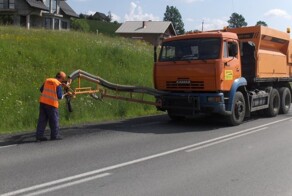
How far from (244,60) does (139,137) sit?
5856 millimetres

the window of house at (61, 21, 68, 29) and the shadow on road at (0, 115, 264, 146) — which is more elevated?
the window of house at (61, 21, 68, 29)

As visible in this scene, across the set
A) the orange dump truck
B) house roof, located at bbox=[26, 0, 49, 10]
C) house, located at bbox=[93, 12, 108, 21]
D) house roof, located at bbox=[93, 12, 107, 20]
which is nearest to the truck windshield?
the orange dump truck

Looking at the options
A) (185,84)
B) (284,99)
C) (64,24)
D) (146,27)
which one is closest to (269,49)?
(284,99)

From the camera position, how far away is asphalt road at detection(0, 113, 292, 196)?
21.3 ft

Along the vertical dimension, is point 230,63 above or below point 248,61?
below

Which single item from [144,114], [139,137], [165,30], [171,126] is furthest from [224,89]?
[165,30]

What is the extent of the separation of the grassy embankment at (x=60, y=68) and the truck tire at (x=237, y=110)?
473 centimetres

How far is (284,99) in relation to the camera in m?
17.7

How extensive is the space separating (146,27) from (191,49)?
83197 millimetres

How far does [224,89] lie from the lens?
1315 centimetres

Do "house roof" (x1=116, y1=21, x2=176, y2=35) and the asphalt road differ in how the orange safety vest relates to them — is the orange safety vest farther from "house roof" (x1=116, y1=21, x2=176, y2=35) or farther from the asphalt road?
"house roof" (x1=116, y1=21, x2=176, y2=35)

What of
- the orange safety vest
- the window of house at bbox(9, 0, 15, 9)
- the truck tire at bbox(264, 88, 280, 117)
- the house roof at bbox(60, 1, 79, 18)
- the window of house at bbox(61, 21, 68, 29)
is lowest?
the truck tire at bbox(264, 88, 280, 117)

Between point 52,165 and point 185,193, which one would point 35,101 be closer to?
point 52,165

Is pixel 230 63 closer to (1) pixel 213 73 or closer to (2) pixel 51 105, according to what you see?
(1) pixel 213 73
